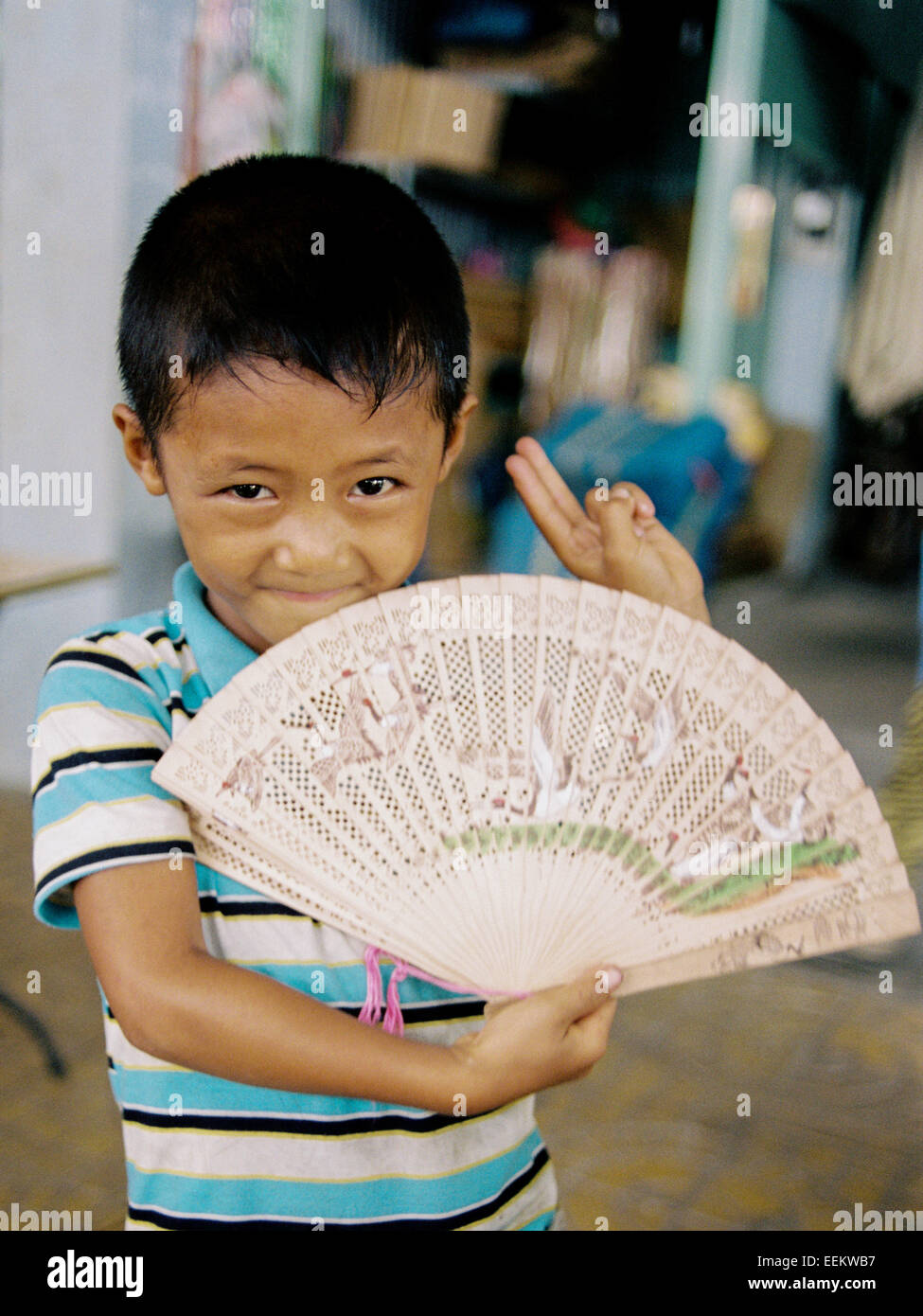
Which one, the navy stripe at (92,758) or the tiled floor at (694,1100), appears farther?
the tiled floor at (694,1100)

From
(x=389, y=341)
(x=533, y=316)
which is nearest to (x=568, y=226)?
(x=533, y=316)

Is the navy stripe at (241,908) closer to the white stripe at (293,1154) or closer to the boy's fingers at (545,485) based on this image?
the white stripe at (293,1154)

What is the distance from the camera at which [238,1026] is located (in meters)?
0.59

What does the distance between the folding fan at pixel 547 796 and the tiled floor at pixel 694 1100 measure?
89 cm

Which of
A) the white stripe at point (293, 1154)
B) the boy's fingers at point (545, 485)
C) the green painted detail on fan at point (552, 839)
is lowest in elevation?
the white stripe at point (293, 1154)

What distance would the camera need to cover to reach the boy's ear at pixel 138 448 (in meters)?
0.68

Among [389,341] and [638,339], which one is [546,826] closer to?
[389,341]

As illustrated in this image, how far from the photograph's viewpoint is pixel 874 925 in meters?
0.65

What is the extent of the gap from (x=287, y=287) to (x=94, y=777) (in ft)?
0.93
